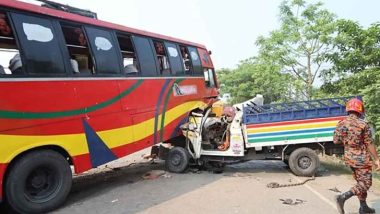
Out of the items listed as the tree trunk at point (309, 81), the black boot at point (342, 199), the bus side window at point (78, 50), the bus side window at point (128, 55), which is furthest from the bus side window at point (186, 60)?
the tree trunk at point (309, 81)

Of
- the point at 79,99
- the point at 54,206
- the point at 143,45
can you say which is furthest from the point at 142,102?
the point at 54,206

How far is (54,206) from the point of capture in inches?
261

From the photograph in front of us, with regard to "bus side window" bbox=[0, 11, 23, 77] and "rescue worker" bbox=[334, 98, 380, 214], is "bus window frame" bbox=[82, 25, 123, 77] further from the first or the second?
"rescue worker" bbox=[334, 98, 380, 214]

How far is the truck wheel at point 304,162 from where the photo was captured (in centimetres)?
902

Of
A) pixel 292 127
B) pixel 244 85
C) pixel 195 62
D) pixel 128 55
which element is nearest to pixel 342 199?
pixel 292 127

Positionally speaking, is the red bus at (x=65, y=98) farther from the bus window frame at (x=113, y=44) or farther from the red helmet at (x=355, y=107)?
the red helmet at (x=355, y=107)

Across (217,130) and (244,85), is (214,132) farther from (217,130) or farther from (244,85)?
(244,85)

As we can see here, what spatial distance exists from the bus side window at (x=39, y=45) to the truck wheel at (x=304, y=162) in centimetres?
542

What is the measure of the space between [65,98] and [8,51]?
1.17 m

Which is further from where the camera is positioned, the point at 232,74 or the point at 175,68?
the point at 232,74

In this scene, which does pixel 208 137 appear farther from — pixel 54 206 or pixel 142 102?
pixel 54 206

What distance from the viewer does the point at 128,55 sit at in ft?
29.0

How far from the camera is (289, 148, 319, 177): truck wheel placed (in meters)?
9.02

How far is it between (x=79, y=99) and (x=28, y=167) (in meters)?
1.49
